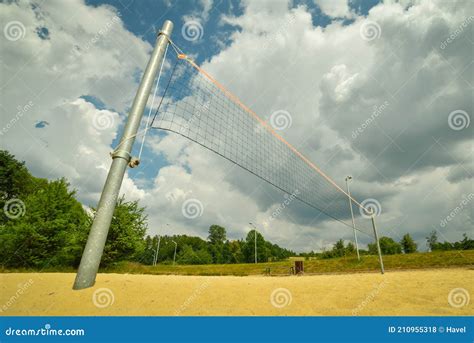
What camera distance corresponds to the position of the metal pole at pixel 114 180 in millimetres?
4289

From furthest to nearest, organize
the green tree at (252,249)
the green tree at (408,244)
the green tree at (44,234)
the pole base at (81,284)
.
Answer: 1. the green tree at (252,249)
2. the green tree at (408,244)
3. the green tree at (44,234)
4. the pole base at (81,284)

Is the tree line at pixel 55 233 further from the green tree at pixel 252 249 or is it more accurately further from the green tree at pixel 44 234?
the green tree at pixel 252 249

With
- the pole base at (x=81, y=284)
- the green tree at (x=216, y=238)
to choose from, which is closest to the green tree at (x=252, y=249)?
the green tree at (x=216, y=238)

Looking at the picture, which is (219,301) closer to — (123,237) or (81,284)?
(81,284)

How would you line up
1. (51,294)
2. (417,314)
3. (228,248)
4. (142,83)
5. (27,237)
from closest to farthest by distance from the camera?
(417,314) → (51,294) → (142,83) → (27,237) → (228,248)

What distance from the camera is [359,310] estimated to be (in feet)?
11.7

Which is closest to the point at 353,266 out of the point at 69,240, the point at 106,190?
the point at 106,190

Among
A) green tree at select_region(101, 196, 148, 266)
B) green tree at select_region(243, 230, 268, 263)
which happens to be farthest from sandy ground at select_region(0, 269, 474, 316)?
green tree at select_region(243, 230, 268, 263)

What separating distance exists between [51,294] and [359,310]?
532 cm

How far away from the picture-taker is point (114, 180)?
484cm

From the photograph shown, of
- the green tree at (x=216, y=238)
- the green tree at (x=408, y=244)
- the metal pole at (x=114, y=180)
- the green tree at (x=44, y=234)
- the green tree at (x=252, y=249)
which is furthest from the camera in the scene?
the green tree at (x=216, y=238)

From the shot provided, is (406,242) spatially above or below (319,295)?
above

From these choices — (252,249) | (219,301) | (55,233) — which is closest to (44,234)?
(55,233)

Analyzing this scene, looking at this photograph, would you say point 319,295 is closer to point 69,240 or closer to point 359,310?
point 359,310
